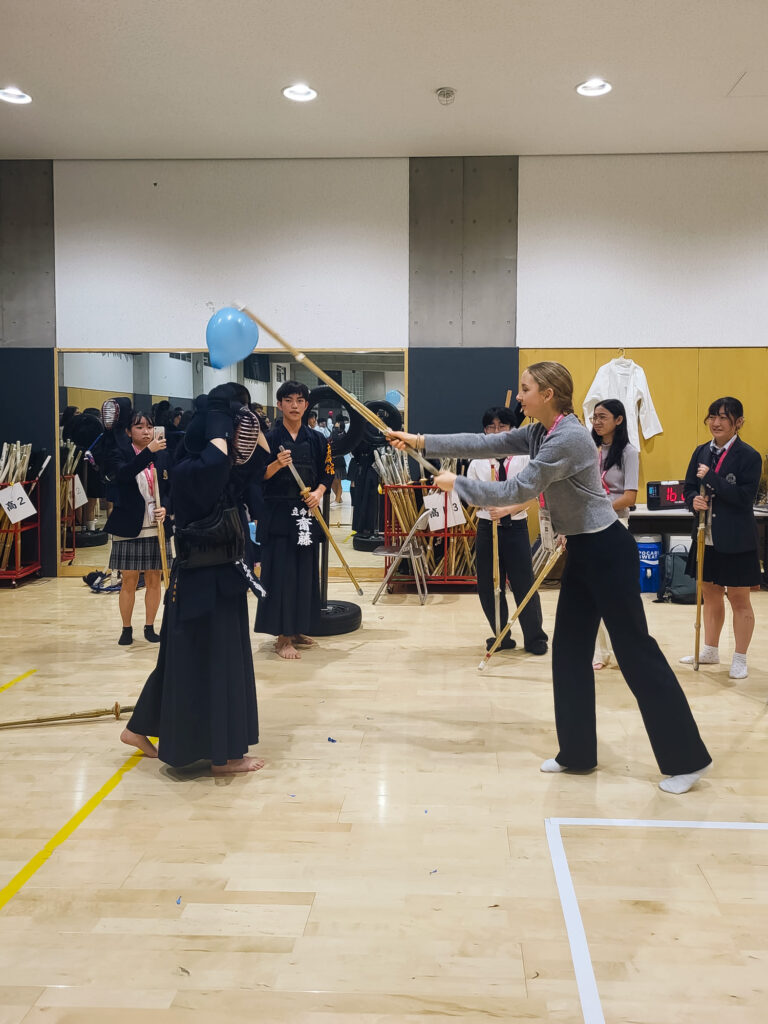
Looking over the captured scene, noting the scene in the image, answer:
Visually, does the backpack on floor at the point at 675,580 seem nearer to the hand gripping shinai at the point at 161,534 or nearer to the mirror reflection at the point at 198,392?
the mirror reflection at the point at 198,392

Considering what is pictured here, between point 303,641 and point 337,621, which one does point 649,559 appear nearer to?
point 337,621

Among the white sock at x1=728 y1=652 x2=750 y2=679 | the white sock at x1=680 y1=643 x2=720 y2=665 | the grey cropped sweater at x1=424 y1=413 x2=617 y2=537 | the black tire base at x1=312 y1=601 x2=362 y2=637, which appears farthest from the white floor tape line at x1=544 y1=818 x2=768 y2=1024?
the black tire base at x1=312 y1=601 x2=362 y2=637

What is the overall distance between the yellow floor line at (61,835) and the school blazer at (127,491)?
1959 millimetres

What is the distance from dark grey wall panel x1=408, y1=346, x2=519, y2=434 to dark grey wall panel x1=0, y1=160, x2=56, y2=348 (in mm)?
3725

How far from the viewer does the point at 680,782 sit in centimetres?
316

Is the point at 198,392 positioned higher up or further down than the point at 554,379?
higher up

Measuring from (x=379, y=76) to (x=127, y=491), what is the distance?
3686mm

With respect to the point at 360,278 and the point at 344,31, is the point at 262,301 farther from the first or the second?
the point at 344,31

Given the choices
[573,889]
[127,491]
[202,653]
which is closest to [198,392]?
[127,491]

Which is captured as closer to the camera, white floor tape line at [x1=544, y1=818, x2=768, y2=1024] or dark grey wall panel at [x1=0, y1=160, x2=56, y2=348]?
white floor tape line at [x1=544, y1=818, x2=768, y2=1024]

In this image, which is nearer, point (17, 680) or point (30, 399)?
point (17, 680)

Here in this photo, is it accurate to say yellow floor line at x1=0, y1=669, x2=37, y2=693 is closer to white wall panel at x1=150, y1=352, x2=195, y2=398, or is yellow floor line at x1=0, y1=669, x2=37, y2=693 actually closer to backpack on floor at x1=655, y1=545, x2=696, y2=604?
white wall panel at x1=150, y1=352, x2=195, y2=398

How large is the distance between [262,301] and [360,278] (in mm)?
1009

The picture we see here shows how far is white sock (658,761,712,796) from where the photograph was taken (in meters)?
3.14
